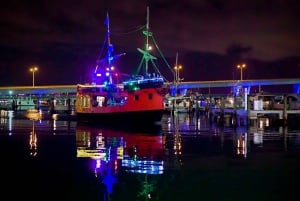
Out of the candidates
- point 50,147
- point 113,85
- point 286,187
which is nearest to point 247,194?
point 286,187

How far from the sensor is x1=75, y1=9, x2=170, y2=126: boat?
184 ft

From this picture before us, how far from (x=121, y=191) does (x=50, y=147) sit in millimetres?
14507

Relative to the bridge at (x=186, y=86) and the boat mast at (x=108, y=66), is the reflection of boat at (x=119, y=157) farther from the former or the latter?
the bridge at (x=186, y=86)

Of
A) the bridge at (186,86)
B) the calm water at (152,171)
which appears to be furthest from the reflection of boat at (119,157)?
the bridge at (186,86)

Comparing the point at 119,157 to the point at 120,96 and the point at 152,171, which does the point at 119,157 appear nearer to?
the point at 152,171

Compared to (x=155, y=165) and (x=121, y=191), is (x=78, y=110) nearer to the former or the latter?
(x=155, y=165)

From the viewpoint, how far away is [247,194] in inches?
592

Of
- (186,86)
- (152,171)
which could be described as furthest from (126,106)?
(186,86)

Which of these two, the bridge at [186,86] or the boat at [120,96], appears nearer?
the boat at [120,96]

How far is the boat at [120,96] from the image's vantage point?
5597 centimetres

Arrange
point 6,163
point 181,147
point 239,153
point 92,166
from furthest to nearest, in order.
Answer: point 181,147 → point 239,153 → point 6,163 → point 92,166

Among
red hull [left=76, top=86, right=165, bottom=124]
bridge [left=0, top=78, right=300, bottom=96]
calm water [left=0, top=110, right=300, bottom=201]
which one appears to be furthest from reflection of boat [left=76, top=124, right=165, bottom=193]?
bridge [left=0, top=78, right=300, bottom=96]

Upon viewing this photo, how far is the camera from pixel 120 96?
5906 centimetres

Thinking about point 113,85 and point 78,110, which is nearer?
point 113,85
